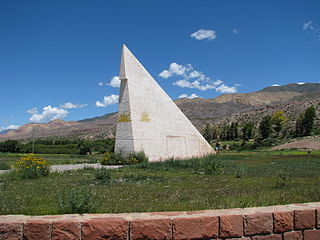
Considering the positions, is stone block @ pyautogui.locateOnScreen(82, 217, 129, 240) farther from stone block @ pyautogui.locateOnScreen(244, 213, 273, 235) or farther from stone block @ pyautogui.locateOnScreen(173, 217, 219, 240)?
stone block @ pyautogui.locateOnScreen(244, 213, 273, 235)

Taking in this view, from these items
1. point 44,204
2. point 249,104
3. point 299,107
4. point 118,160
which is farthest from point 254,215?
point 249,104

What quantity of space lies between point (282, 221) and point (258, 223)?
0.41 metres

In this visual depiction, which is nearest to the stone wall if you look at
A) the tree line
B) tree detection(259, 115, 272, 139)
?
the tree line

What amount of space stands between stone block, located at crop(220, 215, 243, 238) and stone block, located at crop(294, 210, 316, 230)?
0.94 meters

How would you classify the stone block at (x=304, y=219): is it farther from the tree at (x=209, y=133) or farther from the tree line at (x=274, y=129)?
the tree at (x=209, y=133)

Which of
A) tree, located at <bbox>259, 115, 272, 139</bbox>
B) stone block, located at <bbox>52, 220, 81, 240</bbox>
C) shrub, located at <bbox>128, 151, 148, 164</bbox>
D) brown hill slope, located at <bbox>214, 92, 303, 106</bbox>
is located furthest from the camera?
brown hill slope, located at <bbox>214, 92, 303, 106</bbox>

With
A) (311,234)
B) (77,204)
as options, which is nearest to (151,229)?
(77,204)

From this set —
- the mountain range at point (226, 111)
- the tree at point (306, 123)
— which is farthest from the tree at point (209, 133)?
the tree at point (306, 123)

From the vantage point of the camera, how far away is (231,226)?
4.15m

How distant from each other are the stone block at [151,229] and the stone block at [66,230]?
0.68 meters

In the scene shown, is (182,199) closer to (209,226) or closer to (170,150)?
(209,226)

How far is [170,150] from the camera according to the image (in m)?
20.5

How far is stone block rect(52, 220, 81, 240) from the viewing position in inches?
147

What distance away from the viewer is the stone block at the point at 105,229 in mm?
3789
